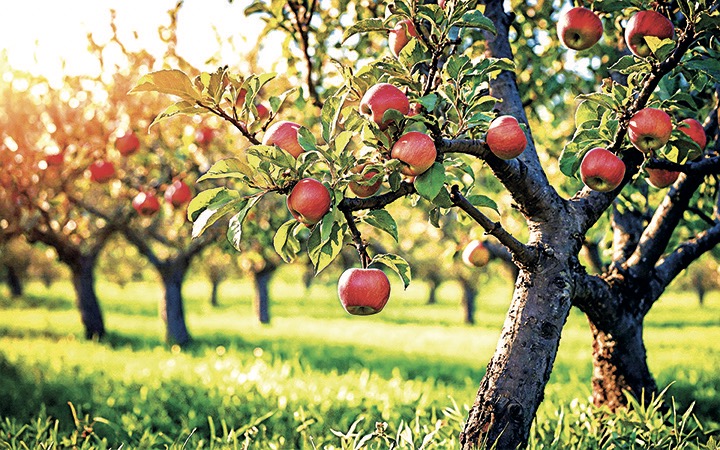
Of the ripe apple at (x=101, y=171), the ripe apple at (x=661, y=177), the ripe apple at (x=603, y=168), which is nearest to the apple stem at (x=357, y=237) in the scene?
the ripe apple at (x=603, y=168)

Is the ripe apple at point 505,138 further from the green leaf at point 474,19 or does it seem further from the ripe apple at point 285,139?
the ripe apple at point 285,139

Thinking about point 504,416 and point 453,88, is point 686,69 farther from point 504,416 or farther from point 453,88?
point 504,416

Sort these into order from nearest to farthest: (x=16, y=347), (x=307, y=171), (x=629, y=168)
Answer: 1. (x=307, y=171)
2. (x=629, y=168)
3. (x=16, y=347)

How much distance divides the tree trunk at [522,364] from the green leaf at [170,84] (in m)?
1.72

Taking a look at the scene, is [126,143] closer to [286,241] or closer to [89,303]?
[286,241]

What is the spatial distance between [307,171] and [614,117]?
58.0 inches

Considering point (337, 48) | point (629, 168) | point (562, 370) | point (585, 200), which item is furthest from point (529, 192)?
point (562, 370)

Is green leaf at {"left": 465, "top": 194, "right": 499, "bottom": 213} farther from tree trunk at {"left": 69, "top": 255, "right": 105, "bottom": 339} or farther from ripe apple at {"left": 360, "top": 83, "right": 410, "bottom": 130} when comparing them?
tree trunk at {"left": 69, "top": 255, "right": 105, "bottom": 339}

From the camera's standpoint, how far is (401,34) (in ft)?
8.13

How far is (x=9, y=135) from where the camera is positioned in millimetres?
6570

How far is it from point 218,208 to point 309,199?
0.33m

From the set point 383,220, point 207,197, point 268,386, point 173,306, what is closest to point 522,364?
point 383,220

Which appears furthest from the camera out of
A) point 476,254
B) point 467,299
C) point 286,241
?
point 467,299

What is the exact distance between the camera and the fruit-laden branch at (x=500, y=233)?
2.41 meters
